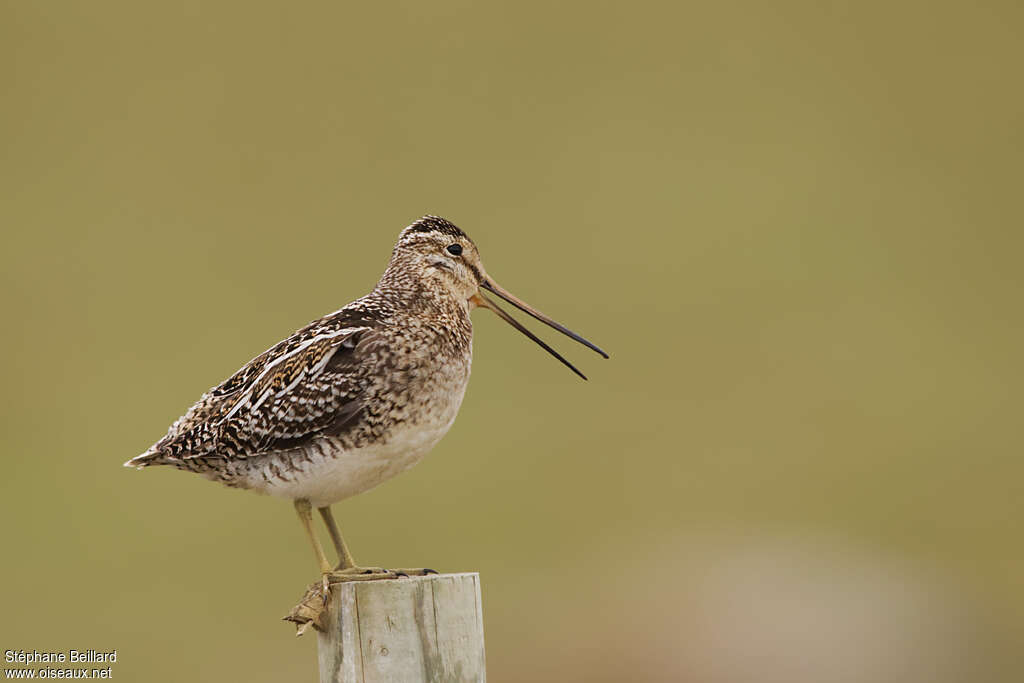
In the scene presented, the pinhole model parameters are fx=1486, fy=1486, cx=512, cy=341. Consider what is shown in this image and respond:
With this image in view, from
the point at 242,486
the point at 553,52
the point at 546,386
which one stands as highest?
the point at 553,52

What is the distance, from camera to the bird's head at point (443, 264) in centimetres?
657

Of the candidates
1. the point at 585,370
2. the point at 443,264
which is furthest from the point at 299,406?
the point at 585,370

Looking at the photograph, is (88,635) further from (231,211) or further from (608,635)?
(231,211)

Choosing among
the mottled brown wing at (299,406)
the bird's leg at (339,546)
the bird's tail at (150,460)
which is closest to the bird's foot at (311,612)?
the bird's leg at (339,546)

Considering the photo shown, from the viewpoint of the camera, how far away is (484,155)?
37.0 meters

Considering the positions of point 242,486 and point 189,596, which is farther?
point 189,596

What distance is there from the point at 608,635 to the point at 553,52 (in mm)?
32185

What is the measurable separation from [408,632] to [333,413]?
3.95 ft

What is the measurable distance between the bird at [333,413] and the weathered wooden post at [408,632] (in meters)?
0.64

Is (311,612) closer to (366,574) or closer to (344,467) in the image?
(366,574)

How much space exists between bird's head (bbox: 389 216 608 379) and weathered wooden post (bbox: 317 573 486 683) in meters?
1.72

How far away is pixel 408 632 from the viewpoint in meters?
5.06

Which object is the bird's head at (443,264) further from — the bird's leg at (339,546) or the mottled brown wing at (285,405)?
the bird's leg at (339,546)

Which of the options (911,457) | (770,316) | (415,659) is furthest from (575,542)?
(415,659)
